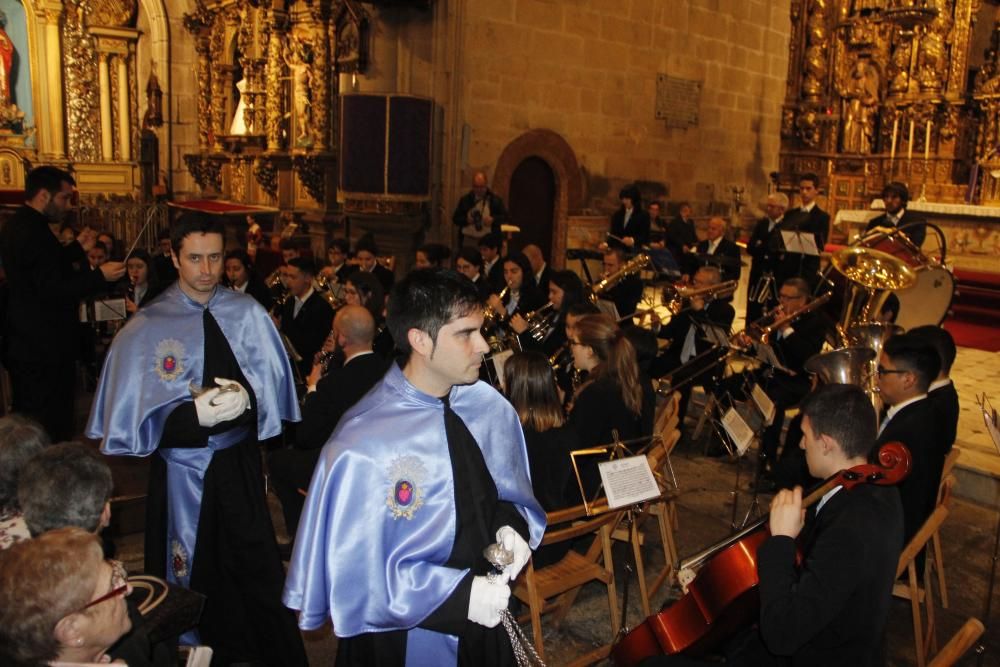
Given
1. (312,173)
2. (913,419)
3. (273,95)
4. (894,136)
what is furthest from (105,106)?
(913,419)

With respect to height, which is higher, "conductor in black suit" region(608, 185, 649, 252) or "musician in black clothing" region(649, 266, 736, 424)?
"conductor in black suit" region(608, 185, 649, 252)

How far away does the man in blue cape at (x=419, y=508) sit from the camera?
6.68 ft

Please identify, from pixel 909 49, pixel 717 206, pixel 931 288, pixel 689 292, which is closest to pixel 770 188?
pixel 717 206

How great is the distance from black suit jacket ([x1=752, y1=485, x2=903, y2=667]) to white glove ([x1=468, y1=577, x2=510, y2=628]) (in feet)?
2.61

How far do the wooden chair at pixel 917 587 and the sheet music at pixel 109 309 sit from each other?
525cm

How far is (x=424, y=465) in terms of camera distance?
2.10 m

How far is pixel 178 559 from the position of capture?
3246mm

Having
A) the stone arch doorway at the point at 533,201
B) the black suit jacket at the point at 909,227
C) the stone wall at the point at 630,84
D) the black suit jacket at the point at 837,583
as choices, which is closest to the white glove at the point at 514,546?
the black suit jacket at the point at 837,583

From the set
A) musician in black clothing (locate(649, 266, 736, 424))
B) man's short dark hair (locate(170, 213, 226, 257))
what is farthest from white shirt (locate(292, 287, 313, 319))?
man's short dark hair (locate(170, 213, 226, 257))

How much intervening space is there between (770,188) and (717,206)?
1.83 metres

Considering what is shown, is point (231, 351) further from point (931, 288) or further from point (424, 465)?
point (931, 288)

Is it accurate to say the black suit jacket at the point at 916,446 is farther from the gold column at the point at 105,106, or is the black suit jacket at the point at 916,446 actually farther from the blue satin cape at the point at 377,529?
the gold column at the point at 105,106

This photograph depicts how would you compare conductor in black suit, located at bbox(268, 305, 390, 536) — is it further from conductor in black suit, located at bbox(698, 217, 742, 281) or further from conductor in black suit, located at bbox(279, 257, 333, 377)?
conductor in black suit, located at bbox(698, 217, 742, 281)

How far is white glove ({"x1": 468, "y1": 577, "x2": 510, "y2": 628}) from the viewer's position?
2.04 m
